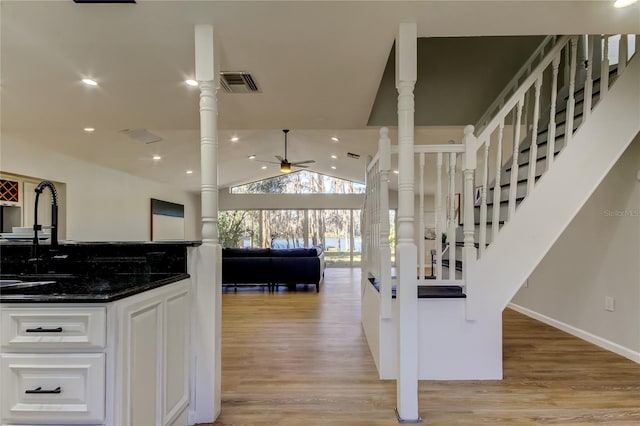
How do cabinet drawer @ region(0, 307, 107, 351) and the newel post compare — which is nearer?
cabinet drawer @ region(0, 307, 107, 351)

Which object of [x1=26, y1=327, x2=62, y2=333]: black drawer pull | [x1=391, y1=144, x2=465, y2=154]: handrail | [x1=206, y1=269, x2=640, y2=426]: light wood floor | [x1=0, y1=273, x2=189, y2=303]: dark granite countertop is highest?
[x1=391, y1=144, x2=465, y2=154]: handrail

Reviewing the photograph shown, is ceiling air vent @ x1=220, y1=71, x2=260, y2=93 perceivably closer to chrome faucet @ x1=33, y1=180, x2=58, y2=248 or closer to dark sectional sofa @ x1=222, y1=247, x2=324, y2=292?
chrome faucet @ x1=33, y1=180, x2=58, y2=248

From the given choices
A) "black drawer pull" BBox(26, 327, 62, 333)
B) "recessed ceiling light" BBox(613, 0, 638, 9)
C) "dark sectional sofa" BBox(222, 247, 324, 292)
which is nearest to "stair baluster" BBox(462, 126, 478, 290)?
"recessed ceiling light" BBox(613, 0, 638, 9)

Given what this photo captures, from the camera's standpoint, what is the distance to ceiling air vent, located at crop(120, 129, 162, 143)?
17.4ft

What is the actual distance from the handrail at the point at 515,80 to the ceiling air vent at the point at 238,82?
263 centimetres

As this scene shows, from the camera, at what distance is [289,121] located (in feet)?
13.4

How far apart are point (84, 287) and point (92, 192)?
5665 mm

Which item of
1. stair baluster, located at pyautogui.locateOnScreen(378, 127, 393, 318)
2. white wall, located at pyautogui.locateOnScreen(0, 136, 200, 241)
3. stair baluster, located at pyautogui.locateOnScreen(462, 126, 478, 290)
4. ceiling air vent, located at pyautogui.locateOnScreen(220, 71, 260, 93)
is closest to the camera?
stair baluster, located at pyautogui.locateOnScreen(462, 126, 478, 290)

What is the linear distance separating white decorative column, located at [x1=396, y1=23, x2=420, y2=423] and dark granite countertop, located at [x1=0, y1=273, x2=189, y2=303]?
1240 mm

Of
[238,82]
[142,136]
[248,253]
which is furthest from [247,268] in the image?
[238,82]

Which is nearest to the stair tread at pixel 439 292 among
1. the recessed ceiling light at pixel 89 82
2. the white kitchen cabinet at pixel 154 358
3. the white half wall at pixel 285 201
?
the white kitchen cabinet at pixel 154 358

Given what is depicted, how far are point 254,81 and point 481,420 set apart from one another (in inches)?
111

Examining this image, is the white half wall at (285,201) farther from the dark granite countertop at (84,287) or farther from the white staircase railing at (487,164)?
the dark granite countertop at (84,287)

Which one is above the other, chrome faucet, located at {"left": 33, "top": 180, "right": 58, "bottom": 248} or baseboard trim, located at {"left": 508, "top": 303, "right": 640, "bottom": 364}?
chrome faucet, located at {"left": 33, "top": 180, "right": 58, "bottom": 248}
